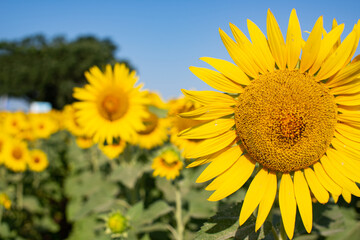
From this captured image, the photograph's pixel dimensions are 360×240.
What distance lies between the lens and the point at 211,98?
134 cm

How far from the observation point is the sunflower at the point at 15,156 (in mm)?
5258

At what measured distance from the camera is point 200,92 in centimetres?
132

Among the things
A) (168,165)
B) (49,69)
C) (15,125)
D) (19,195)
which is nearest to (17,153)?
(19,195)

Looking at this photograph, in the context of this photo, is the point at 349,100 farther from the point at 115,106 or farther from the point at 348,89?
the point at 115,106

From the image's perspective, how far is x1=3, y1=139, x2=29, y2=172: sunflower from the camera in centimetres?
526

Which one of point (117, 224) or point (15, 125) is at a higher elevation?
point (15, 125)

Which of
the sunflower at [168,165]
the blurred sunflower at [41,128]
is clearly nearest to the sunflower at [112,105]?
the sunflower at [168,165]

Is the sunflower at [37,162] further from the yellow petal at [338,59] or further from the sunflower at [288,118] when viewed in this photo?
the yellow petal at [338,59]

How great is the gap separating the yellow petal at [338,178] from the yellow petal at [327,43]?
378mm

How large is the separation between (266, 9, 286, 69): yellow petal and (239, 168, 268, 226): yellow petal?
46cm

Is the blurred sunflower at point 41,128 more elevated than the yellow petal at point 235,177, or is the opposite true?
the blurred sunflower at point 41,128

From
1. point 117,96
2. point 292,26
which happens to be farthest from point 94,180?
point 292,26

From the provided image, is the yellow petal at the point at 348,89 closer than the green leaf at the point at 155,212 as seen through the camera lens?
Yes

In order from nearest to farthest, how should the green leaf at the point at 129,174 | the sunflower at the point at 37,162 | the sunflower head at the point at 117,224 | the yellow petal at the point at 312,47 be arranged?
1. the yellow petal at the point at 312,47
2. the sunflower head at the point at 117,224
3. the green leaf at the point at 129,174
4. the sunflower at the point at 37,162
